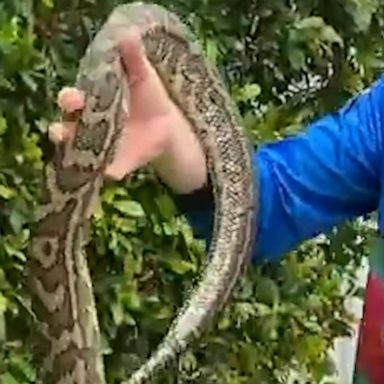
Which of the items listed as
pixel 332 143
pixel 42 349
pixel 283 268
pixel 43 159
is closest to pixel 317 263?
pixel 283 268

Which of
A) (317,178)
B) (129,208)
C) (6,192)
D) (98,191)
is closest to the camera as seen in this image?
(98,191)

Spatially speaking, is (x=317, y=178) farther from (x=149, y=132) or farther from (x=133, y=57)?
(x=133, y=57)

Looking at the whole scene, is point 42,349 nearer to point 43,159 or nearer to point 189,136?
point 189,136

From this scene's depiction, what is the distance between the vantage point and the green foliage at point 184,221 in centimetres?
264

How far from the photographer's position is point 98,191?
6.50 feet

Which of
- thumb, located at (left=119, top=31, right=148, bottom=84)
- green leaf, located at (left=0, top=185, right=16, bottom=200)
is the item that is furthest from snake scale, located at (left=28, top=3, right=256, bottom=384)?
green leaf, located at (left=0, top=185, right=16, bottom=200)

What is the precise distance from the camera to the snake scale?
1.88m

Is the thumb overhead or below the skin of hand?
overhead

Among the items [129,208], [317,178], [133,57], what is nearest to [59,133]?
[133,57]

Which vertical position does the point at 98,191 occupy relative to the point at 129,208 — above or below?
above

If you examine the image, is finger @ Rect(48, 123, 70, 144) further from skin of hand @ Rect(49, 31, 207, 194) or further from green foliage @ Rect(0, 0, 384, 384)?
green foliage @ Rect(0, 0, 384, 384)

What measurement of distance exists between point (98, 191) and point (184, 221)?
99cm

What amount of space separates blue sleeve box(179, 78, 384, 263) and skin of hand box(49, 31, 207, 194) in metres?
0.06

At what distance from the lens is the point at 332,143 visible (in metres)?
2.24
